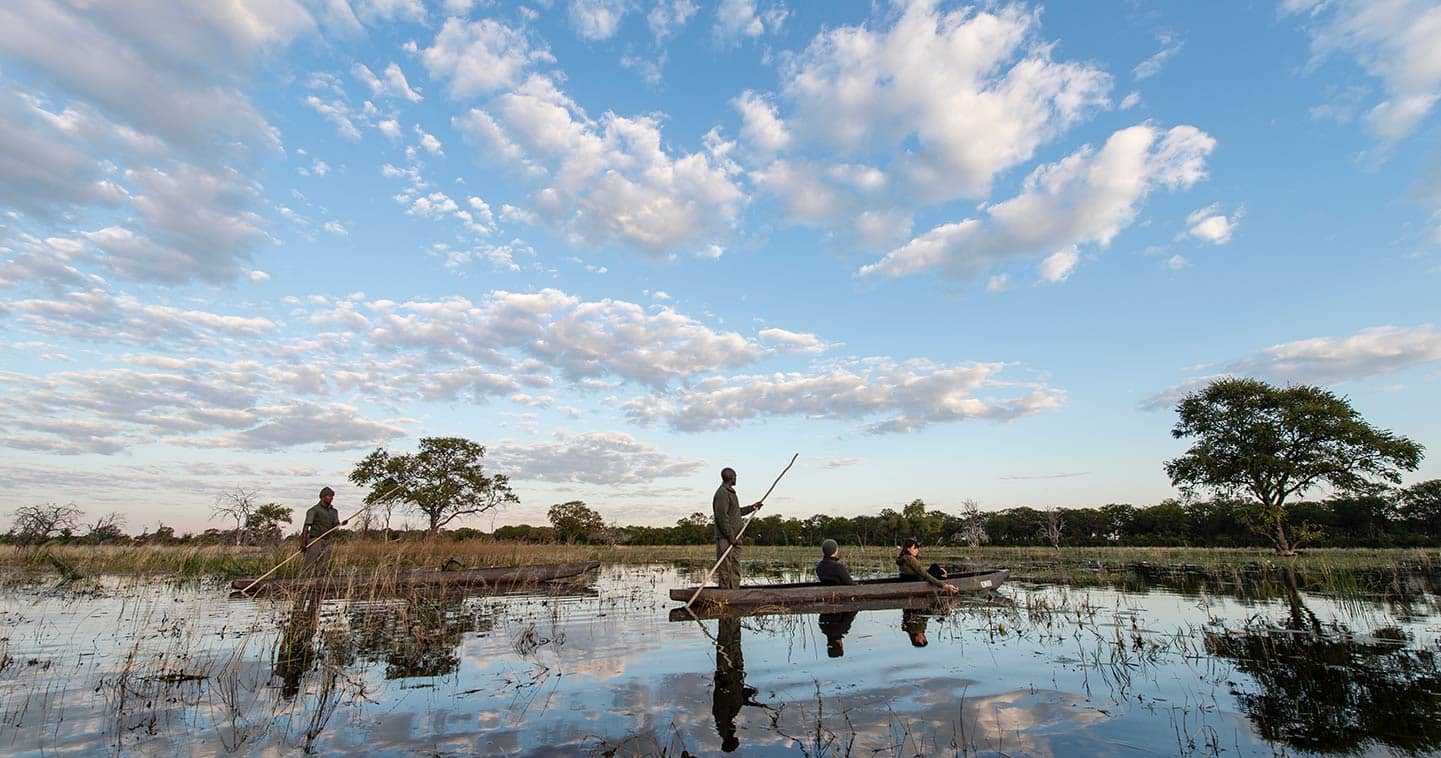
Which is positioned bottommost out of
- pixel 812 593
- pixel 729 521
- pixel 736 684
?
pixel 736 684

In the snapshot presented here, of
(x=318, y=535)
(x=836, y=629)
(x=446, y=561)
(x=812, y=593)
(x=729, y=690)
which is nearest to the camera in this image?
(x=729, y=690)

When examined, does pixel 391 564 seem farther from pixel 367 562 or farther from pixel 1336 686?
pixel 1336 686

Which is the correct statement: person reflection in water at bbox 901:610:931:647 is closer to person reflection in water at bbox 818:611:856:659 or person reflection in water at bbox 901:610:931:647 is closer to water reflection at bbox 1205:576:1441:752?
person reflection in water at bbox 818:611:856:659

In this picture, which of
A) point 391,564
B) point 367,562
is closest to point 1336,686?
point 391,564

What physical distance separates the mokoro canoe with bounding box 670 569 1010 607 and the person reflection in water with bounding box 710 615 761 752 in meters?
2.78

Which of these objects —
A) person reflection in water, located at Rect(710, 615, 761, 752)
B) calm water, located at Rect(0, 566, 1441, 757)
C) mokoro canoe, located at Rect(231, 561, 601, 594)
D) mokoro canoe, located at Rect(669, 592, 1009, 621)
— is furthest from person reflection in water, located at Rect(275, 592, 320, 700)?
mokoro canoe, located at Rect(669, 592, 1009, 621)

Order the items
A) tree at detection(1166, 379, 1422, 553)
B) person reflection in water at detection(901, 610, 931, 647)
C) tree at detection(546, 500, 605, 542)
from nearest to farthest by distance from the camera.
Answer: person reflection in water at detection(901, 610, 931, 647) < tree at detection(1166, 379, 1422, 553) < tree at detection(546, 500, 605, 542)

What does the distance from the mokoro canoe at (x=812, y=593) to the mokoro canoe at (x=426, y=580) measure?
606 centimetres

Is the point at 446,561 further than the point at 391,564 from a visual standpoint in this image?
No

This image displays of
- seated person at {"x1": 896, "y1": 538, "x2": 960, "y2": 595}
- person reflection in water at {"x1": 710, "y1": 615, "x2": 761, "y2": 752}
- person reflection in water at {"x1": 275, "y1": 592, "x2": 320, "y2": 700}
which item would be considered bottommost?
person reflection in water at {"x1": 710, "y1": 615, "x2": 761, "y2": 752}

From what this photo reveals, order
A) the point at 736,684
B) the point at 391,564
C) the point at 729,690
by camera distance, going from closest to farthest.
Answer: the point at 729,690 → the point at 736,684 → the point at 391,564

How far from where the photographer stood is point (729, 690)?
240 inches

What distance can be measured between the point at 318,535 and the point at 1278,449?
3790 centimetres

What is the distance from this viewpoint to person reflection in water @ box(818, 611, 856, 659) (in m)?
8.21
